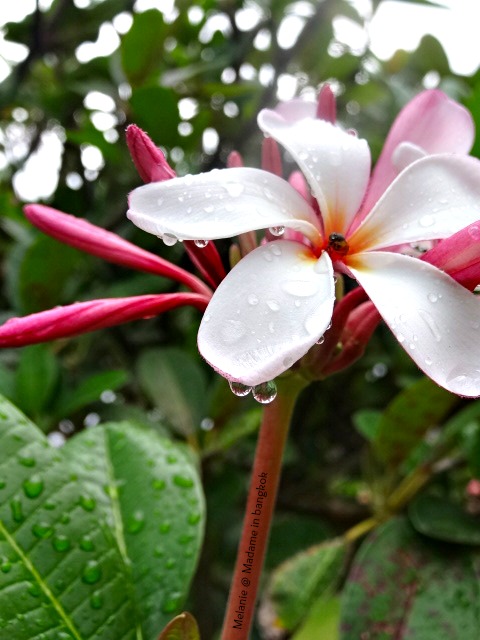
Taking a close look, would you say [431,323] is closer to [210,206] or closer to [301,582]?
[210,206]

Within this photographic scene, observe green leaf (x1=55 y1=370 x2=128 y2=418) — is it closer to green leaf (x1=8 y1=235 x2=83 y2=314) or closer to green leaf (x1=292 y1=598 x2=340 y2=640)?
green leaf (x1=8 y1=235 x2=83 y2=314)

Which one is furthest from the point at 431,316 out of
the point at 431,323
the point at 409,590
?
the point at 409,590

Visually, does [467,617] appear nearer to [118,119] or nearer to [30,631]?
[30,631]

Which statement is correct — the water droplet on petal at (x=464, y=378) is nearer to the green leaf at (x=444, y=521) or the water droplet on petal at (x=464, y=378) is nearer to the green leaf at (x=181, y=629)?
the green leaf at (x=181, y=629)

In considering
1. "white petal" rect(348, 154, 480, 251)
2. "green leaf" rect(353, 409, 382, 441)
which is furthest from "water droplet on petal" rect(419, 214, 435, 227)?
"green leaf" rect(353, 409, 382, 441)

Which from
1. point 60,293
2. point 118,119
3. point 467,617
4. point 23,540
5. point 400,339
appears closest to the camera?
point 400,339

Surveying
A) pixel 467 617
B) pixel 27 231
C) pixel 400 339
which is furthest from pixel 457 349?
pixel 27 231
